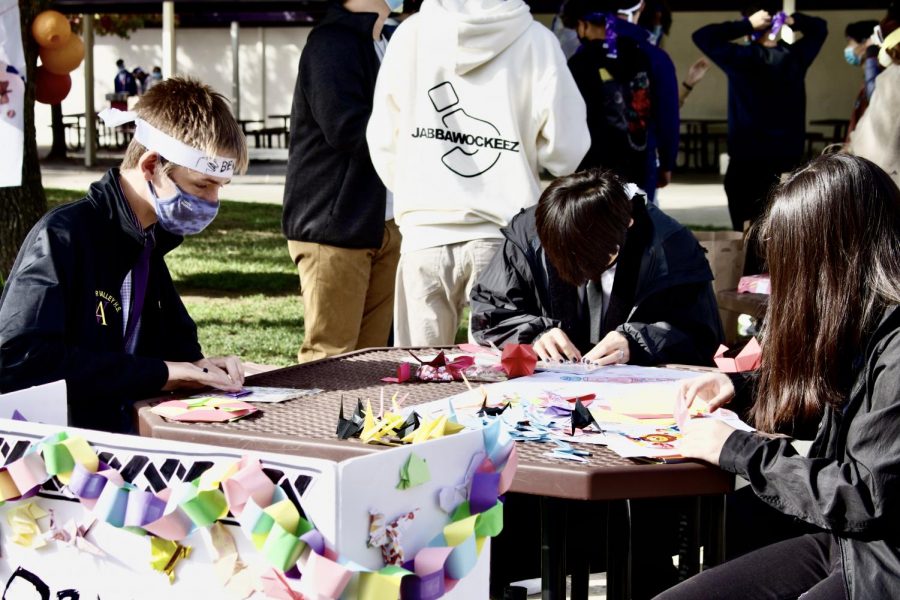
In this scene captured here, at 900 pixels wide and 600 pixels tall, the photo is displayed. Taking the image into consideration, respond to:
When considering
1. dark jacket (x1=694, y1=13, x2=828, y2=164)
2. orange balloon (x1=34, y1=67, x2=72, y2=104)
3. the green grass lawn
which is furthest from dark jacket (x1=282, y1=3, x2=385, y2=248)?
orange balloon (x1=34, y1=67, x2=72, y2=104)

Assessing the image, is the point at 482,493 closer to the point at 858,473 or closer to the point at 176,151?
the point at 858,473

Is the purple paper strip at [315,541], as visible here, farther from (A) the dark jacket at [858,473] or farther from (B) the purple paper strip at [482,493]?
(A) the dark jacket at [858,473]

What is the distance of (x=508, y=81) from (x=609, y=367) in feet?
4.80

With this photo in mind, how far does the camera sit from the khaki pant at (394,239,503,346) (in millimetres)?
4258

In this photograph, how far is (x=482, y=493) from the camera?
1828mm

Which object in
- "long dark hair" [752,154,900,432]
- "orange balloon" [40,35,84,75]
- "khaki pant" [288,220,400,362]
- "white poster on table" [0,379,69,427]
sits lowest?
"khaki pant" [288,220,400,362]

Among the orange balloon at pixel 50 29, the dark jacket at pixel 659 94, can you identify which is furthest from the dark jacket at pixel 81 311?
the orange balloon at pixel 50 29

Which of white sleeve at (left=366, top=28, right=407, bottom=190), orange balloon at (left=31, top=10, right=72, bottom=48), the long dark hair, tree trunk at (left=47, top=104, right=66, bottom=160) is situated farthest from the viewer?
tree trunk at (left=47, top=104, right=66, bottom=160)

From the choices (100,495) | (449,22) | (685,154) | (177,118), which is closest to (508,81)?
(449,22)

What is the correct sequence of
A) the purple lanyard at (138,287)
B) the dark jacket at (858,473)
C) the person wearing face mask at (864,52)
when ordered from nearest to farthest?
the dark jacket at (858,473)
the purple lanyard at (138,287)
the person wearing face mask at (864,52)

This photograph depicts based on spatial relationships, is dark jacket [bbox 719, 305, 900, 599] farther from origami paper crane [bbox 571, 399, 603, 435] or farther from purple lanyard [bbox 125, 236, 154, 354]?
purple lanyard [bbox 125, 236, 154, 354]

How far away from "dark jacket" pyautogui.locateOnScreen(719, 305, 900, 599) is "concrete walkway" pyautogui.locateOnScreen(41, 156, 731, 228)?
10.6 m

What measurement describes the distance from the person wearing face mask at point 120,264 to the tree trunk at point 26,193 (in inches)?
194

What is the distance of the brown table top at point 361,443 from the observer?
209 cm
